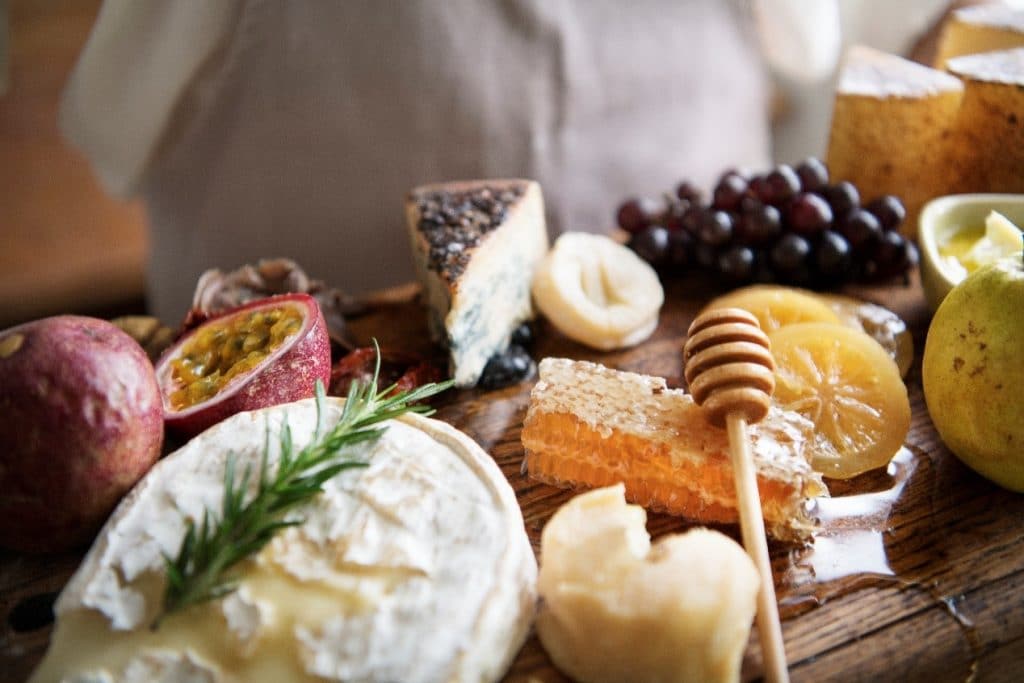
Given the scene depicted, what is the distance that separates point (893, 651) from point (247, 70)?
202cm

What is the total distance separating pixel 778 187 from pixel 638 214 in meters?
0.36

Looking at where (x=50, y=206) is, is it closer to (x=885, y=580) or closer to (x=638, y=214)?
(x=638, y=214)

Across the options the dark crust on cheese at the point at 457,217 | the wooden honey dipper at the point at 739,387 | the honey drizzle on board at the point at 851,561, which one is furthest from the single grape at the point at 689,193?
the honey drizzle on board at the point at 851,561

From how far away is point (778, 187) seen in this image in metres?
2.03

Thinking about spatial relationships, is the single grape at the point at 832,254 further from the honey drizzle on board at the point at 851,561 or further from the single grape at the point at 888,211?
the honey drizzle on board at the point at 851,561

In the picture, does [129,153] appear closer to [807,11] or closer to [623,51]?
[623,51]

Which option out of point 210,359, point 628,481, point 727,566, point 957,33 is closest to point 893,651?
point 727,566

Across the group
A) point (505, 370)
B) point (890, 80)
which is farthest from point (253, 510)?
point (890, 80)

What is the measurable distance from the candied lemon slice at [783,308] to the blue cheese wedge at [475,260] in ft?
1.67

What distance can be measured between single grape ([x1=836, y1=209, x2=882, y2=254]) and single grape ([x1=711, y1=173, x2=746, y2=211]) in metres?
0.26

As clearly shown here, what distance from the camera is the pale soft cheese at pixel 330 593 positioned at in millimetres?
1060

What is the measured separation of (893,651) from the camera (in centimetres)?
121

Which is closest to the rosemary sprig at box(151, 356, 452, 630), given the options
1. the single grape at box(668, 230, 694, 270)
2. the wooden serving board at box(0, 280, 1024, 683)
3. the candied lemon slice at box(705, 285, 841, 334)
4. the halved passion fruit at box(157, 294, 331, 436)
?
the halved passion fruit at box(157, 294, 331, 436)

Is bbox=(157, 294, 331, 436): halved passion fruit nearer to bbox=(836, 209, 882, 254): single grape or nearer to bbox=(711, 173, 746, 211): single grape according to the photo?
bbox=(711, 173, 746, 211): single grape
